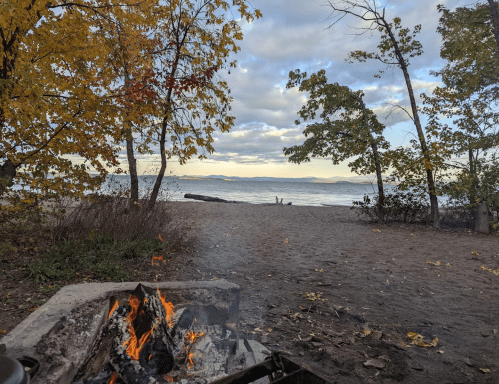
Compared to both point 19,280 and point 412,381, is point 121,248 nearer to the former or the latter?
point 19,280

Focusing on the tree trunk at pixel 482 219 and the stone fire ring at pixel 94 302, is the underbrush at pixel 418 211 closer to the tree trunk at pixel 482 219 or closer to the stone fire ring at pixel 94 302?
the tree trunk at pixel 482 219

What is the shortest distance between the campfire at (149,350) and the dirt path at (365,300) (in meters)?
0.97

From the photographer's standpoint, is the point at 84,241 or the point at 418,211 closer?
the point at 84,241

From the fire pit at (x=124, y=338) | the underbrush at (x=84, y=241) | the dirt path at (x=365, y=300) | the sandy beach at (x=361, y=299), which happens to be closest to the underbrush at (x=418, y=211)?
the sandy beach at (x=361, y=299)

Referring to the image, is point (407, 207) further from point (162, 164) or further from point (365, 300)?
point (162, 164)

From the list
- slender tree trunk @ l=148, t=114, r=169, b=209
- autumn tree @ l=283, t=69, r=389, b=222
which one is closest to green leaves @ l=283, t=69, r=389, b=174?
autumn tree @ l=283, t=69, r=389, b=222

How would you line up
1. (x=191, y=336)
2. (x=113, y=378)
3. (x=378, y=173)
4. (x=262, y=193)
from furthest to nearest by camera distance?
(x=262, y=193) < (x=378, y=173) < (x=191, y=336) < (x=113, y=378)

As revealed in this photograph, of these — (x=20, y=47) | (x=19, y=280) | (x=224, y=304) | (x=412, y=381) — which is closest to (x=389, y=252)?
(x=412, y=381)

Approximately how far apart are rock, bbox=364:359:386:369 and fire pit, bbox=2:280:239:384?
134 cm

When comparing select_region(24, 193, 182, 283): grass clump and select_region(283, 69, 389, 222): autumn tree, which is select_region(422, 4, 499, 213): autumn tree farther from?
select_region(24, 193, 182, 283): grass clump

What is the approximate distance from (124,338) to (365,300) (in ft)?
12.1

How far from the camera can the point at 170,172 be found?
9898 millimetres

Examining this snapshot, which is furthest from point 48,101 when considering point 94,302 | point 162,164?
point 162,164

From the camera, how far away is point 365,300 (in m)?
4.85
